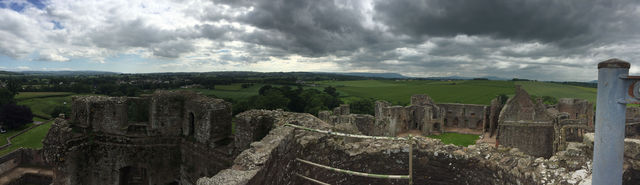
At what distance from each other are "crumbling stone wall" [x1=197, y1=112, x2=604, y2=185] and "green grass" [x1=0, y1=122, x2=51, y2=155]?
37.3 meters

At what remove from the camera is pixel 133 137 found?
12195 millimetres

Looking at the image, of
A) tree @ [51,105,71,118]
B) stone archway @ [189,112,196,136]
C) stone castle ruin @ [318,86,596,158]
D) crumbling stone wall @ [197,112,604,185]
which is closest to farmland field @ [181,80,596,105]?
stone castle ruin @ [318,86,596,158]

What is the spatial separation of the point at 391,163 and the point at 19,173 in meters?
Answer: 31.5

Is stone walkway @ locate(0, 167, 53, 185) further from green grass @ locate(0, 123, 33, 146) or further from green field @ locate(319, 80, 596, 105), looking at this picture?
green field @ locate(319, 80, 596, 105)

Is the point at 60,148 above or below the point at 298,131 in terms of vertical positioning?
below

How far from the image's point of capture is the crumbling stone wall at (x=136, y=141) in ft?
37.8

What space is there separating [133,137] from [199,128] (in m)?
3.44

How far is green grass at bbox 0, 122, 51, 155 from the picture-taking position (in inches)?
1226

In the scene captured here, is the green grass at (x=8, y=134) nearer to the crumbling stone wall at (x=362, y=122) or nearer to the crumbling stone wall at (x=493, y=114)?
the crumbling stone wall at (x=362, y=122)

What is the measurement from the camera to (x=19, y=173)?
22453 millimetres

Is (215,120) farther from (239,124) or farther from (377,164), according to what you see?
(377,164)

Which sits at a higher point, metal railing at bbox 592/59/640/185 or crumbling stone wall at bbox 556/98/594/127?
metal railing at bbox 592/59/640/185

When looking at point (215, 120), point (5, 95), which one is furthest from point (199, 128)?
point (5, 95)

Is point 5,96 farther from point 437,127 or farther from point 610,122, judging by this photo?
point 610,122
